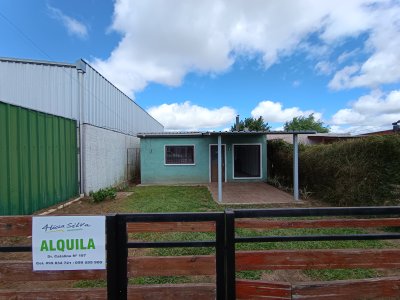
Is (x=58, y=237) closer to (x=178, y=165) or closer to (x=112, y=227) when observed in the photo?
(x=112, y=227)

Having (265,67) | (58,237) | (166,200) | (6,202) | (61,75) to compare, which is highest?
(265,67)

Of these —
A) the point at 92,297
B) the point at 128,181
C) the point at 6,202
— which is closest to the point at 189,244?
the point at 92,297

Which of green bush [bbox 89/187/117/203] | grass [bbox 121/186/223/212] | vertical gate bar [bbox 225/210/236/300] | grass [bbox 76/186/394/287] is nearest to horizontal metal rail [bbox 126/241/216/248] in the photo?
vertical gate bar [bbox 225/210/236/300]

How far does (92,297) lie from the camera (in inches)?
87.8

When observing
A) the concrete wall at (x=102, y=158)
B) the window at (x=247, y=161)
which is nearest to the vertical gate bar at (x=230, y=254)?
the concrete wall at (x=102, y=158)

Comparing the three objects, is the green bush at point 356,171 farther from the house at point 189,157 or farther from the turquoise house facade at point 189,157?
the turquoise house facade at point 189,157

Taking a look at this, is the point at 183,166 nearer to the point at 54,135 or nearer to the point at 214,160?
the point at 214,160

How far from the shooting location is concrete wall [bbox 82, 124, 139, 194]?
31.7 feet

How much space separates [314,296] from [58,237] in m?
2.11

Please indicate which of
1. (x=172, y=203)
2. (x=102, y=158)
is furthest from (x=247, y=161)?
(x=172, y=203)

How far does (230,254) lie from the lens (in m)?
2.14

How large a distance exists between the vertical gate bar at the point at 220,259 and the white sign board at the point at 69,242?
2.84ft

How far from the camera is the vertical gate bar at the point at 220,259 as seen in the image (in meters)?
2.14

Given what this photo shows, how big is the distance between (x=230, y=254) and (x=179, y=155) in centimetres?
1237
